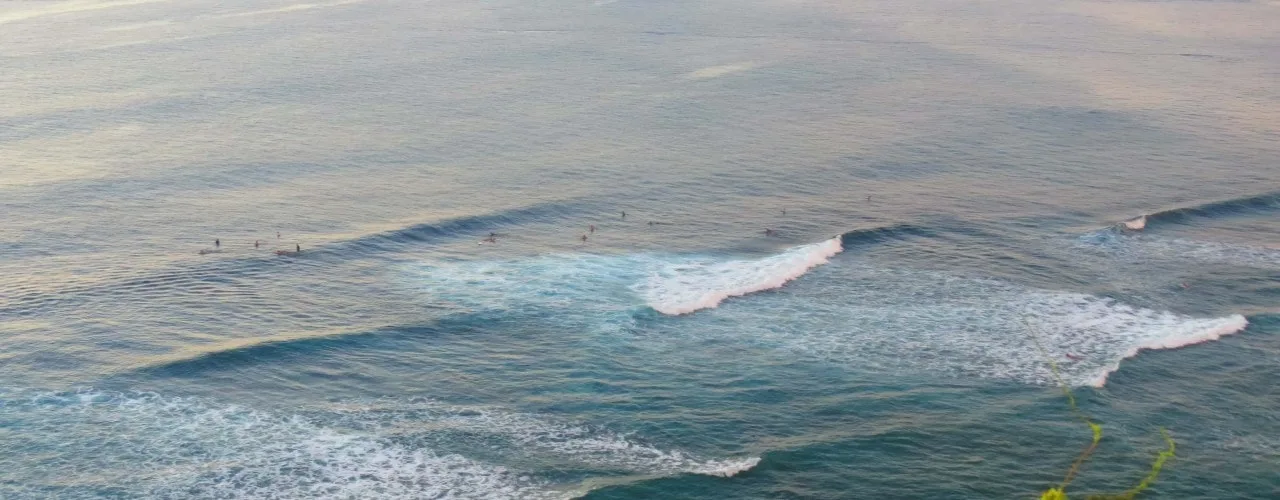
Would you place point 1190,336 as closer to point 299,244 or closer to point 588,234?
point 588,234

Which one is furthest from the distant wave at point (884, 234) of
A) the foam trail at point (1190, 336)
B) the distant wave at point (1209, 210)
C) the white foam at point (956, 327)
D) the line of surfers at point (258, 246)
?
the line of surfers at point (258, 246)

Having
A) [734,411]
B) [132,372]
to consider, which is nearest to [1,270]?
[132,372]

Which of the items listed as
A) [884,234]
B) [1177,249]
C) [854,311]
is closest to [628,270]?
[854,311]

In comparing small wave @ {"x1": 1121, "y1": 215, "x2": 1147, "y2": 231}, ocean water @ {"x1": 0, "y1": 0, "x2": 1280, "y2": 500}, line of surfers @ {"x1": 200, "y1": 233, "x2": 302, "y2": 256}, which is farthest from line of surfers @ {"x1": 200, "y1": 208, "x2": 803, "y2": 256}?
small wave @ {"x1": 1121, "y1": 215, "x2": 1147, "y2": 231}

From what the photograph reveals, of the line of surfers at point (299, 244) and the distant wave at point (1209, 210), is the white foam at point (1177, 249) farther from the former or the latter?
the line of surfers at point (299, 244)

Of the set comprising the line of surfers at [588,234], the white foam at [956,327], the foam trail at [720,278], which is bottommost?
the white foam at [956,327]

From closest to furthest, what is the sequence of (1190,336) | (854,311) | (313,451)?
(313,451)
(1190,336)
(854,311)
